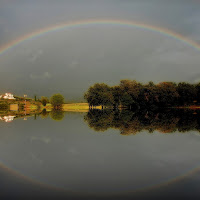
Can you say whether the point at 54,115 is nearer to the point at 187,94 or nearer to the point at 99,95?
the point at 99,95

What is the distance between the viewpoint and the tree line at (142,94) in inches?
3939

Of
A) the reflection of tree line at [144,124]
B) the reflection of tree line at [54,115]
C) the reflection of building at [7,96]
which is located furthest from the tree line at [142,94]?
the reflection of building at [7,96]

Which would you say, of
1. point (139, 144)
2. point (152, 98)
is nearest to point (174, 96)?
point (152, 98)

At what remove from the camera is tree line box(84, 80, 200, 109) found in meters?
100

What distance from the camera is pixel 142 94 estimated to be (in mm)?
104375

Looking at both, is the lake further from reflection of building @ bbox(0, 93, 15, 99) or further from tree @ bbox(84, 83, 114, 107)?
reflection of building @ bbox(0, 93, 15, 99)

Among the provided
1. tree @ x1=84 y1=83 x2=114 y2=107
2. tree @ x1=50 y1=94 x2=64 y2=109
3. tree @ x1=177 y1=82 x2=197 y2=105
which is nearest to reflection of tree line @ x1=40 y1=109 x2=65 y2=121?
tree @ x1=84 y1=83 x2=114 y2=107

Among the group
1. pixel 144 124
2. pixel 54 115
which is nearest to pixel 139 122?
pixel 144 124

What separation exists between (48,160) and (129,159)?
11.4ft

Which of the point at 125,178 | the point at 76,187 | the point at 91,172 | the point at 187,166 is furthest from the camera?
the point at 187,166

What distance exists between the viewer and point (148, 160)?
989 centimetres

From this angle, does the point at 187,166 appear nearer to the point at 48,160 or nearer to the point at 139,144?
the point at 139,144

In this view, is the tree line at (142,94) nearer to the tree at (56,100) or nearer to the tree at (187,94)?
the tree at (187,94)

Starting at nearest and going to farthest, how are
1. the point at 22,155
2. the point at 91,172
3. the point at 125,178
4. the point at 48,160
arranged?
the point at 125,178, the point at 91,172, the point at 48,160, the point at 22,155
